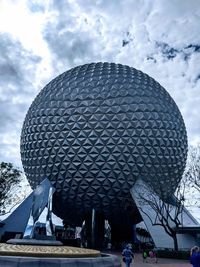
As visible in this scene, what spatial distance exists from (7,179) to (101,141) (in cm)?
1225

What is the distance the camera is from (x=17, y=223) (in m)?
33.3

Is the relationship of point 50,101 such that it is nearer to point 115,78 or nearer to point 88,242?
point 115,78

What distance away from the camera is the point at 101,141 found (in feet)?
109

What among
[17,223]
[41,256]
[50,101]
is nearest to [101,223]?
[17,223]

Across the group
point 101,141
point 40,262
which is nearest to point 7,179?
point 101,141

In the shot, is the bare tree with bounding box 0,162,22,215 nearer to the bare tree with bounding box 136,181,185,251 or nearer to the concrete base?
the bare tree with bounding box 136,181,185,251

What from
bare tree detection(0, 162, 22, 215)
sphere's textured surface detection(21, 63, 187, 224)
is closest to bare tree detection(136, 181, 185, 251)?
sphere's textured surface detection(21, 63, 187, 224)

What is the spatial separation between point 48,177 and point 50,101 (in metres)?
7.61

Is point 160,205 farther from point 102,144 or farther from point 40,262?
point 40,262

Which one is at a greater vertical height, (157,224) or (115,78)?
(115,78)

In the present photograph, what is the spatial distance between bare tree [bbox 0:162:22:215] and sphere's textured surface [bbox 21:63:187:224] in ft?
8.44

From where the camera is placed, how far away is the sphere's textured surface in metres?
33.1

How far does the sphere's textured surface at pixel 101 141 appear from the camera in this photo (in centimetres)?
3309

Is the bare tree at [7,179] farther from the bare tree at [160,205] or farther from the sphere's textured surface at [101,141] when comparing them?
the bare tree at [160,205]
